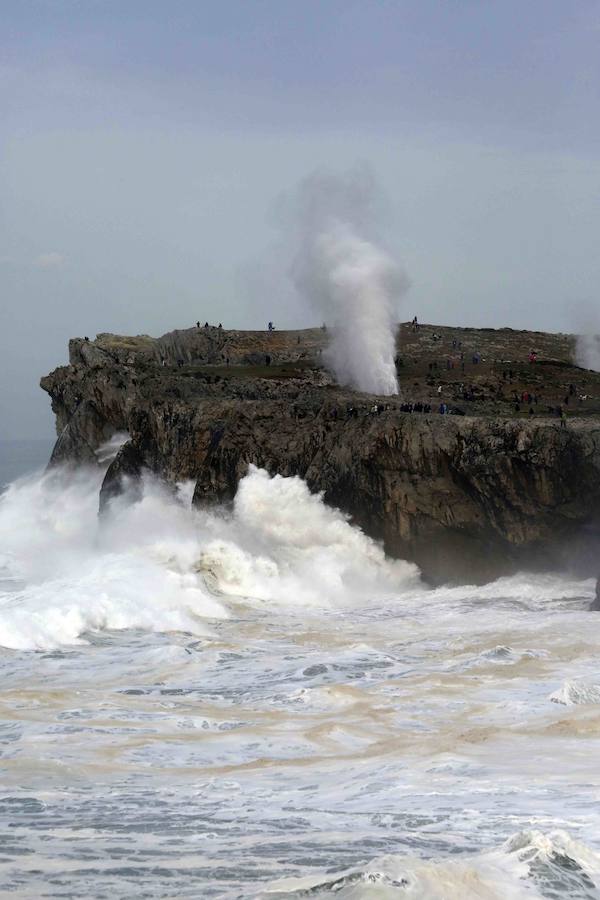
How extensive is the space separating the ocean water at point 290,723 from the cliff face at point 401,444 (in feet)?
3.57

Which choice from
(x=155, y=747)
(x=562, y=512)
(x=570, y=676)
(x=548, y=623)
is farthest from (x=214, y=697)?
(x=562, y=512)

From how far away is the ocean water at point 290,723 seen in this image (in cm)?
1270

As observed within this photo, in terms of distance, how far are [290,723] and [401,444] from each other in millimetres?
16218

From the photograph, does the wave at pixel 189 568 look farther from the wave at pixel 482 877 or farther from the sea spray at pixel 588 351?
the sea spray at pixel 588 351

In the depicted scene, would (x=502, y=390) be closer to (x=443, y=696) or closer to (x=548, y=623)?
(x=548, y=623)

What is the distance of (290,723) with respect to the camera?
19.6 m

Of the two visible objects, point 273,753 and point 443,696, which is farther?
point 443,696

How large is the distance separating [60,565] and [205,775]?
2405cm

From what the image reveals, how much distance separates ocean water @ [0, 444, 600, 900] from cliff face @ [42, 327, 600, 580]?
3.57 ft

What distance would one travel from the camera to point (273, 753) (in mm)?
17828

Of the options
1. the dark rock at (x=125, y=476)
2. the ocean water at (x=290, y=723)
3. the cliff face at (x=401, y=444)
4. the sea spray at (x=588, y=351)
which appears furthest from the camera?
the sea spray at (x=588, y=351)

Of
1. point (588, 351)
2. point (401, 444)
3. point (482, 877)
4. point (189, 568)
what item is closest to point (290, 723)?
point (482, 877)

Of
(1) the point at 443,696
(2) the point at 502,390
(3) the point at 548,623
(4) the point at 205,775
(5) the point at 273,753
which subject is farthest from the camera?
(2) the point at 502,390

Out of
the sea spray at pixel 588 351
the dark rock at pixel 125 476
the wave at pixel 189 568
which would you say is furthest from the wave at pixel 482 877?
the sea spray at pixel 588 351
